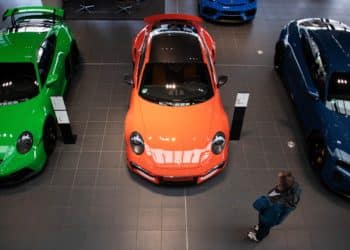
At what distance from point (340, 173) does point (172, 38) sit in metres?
3.38

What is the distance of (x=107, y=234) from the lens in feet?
15.1

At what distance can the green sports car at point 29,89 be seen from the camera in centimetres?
491

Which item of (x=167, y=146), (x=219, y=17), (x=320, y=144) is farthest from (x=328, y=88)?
(x=219, y=17)

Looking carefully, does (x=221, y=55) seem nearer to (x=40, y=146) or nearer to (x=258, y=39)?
(x=258, y=39)

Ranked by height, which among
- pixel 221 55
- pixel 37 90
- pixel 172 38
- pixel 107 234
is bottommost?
pixel 107 234

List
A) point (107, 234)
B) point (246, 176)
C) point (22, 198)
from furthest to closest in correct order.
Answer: point (246, 176) < point (22, 198) < point (107, 234)

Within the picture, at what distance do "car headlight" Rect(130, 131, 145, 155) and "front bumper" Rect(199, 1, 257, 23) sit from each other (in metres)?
4.93

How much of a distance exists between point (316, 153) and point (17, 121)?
173 inches

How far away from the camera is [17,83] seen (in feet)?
18.0

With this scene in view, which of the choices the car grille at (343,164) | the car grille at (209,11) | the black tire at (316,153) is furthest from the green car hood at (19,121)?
the car grille at (209,11)

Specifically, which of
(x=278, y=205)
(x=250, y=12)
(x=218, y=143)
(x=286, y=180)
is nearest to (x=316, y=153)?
(x=218, y=143)

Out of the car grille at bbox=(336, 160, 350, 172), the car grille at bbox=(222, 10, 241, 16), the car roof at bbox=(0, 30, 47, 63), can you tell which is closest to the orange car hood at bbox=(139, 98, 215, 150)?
the car grille at bbox=(336, 160, 350, 172)

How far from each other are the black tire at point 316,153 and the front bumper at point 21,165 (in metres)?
4.00

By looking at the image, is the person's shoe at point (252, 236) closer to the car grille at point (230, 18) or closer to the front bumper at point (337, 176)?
the front bumper at point (337, 176)
